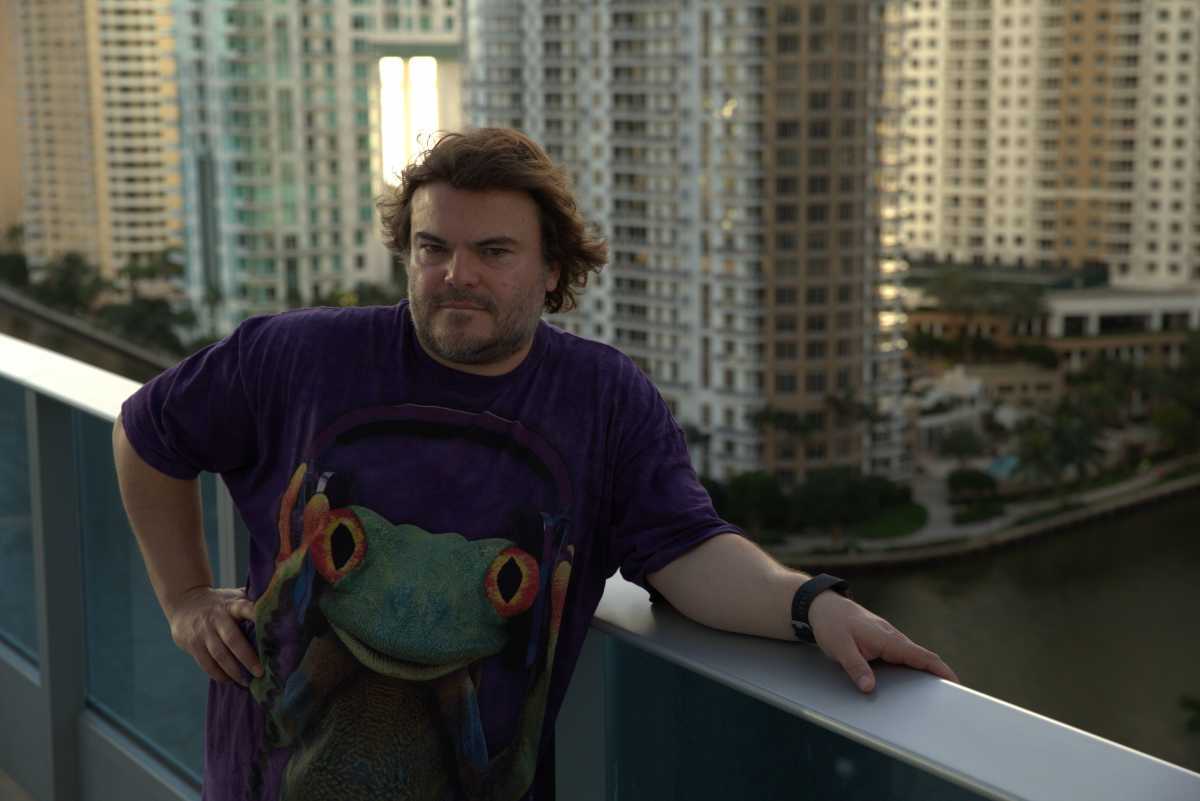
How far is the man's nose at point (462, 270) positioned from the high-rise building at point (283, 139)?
22.4m

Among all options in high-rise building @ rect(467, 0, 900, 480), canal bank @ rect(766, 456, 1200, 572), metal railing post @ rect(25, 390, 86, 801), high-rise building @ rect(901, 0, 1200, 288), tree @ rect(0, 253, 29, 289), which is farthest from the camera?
high-rise building @ rect(901, 0, 1200, 288)

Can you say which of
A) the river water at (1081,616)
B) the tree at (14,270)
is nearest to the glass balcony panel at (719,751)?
the river water at (1081,616)

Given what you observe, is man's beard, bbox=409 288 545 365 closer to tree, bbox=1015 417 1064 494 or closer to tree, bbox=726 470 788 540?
tree, bbox=726 470 788 540

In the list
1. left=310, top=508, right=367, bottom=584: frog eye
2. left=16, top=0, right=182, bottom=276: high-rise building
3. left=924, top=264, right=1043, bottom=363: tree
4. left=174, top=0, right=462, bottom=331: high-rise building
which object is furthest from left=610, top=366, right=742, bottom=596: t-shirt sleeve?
left=16, top=0, right=182, bottom=276: high-rise building

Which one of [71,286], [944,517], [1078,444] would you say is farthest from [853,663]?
[71,286]

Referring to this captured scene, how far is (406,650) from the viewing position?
0.61m

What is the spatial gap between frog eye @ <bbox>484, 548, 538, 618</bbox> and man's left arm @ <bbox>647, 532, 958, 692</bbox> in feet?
0.16

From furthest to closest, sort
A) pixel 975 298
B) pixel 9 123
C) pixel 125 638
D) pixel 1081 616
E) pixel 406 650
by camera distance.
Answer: pixel 9 123 < pixel 975 298 < pixel 1081 616 < pixel 125 638 < pixel 406 650

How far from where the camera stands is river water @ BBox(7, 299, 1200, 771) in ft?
55.2

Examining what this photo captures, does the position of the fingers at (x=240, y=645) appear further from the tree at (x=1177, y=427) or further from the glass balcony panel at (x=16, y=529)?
the tree at (x=1177, y=427)

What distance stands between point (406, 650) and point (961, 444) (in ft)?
69.2

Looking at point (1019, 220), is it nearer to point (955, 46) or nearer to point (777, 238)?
point (955, 46)

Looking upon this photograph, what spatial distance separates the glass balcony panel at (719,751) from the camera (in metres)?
0.52

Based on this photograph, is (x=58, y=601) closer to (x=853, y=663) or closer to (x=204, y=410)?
(x=204, y=410)
